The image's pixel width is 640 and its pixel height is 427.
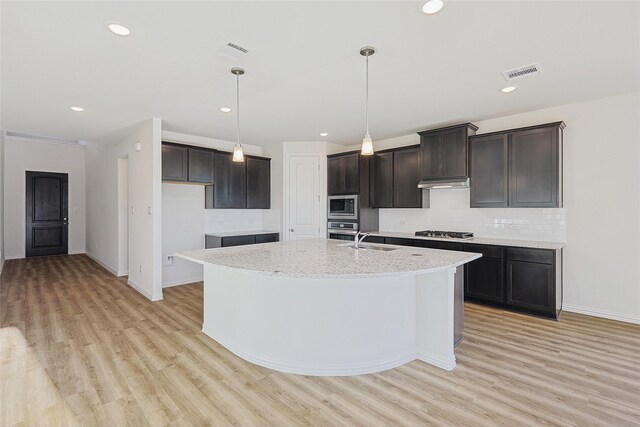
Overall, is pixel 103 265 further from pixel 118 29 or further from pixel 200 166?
pixel 118 29

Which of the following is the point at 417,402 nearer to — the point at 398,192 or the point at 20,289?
the point at 398,192

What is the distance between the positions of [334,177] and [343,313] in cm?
360

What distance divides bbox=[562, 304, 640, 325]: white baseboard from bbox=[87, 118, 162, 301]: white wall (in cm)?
546

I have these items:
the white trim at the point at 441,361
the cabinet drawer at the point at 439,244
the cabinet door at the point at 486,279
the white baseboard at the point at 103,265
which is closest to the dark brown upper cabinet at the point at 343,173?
the cabinet drawer at the point at 439,244

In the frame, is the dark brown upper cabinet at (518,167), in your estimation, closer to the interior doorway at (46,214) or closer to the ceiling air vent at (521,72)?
the ceiling air vent at (521,72)

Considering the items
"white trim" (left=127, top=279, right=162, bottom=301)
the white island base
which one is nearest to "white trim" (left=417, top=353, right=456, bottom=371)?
the white island base

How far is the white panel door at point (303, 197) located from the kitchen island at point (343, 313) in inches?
121

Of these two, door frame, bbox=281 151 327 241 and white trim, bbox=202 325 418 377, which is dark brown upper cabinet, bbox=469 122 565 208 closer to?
door frame, bbox=281 151 327 241

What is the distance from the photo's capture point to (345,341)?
2.49 m

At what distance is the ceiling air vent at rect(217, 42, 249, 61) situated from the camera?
246 centimetres

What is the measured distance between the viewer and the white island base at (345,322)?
249cm

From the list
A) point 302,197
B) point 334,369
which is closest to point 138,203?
point 302,197

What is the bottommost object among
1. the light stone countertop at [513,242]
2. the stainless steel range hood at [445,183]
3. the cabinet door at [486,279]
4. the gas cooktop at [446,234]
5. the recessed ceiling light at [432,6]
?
the cabinet door at [486,279]

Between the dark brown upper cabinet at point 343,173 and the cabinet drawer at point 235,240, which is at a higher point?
the dark brown upper cabinet at point 343,173
